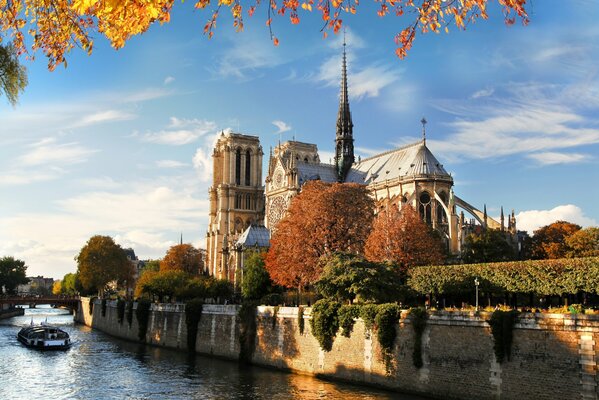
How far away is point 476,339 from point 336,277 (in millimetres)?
12793

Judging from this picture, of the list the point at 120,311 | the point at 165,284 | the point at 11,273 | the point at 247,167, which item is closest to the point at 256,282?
the point at 165,284

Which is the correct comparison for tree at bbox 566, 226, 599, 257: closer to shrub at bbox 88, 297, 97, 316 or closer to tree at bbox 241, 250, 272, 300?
tree at bbox 241, 250, 272, 300

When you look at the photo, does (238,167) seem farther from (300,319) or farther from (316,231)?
(300,319)

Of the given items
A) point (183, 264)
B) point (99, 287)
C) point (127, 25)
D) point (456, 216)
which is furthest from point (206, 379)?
point (183, 264)

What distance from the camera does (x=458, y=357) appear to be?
1137 inches

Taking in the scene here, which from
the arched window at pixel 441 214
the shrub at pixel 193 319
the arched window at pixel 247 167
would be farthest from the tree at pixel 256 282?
the arched window at pixel 247 167

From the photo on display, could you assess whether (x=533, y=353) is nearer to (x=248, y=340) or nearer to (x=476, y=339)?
(x=476, y=339)

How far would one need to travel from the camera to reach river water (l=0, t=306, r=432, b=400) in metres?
31.1

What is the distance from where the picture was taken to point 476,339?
1120 inches

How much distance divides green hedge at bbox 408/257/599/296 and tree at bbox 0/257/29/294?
9990 cm

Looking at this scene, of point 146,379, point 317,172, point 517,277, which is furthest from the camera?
point 317,172

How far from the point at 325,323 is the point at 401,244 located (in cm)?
1687

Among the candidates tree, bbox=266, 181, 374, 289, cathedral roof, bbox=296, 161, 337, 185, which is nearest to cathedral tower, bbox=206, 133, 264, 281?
cathedral roof, bbox=296, 161, 337, 185

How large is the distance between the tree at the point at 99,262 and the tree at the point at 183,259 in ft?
48.9
